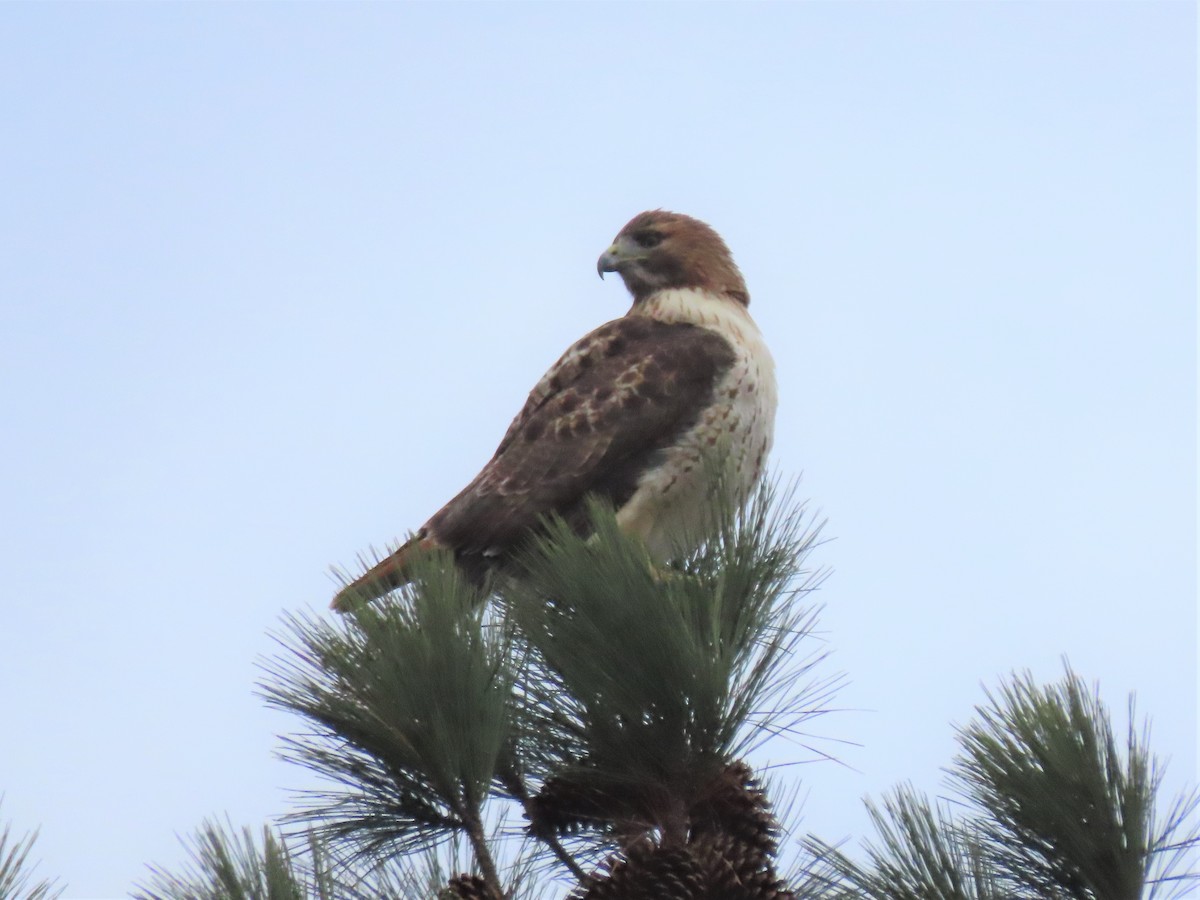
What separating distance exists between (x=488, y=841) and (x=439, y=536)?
222cm

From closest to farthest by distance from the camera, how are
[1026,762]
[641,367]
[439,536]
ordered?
1. [1026,762]
2. [439,536]
3. [641,367]

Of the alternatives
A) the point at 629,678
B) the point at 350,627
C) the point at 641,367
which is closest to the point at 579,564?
→ the point at 629,678

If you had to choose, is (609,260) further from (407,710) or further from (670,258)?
(407,710)

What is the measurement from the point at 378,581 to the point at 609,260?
321 cm

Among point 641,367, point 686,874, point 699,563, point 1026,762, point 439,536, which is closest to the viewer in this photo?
point 686,874

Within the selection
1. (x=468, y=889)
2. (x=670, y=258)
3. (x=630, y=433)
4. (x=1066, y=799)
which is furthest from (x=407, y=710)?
(x=670, y=258)

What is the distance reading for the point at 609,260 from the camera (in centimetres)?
629

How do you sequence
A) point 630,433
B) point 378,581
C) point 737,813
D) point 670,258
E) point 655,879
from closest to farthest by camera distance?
point 655,879 < point 737,813 < point 378,581 < point 630,433 < point 670,258

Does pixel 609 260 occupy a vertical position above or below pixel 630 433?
above

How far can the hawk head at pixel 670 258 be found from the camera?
20.2 ft

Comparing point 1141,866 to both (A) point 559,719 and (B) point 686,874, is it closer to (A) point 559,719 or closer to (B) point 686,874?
(B) point 686,874

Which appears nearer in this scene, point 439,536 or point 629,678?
point 629,678

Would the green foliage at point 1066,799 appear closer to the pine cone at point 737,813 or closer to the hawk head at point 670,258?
the pine cone at point 737,813

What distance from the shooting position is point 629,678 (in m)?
2.80
